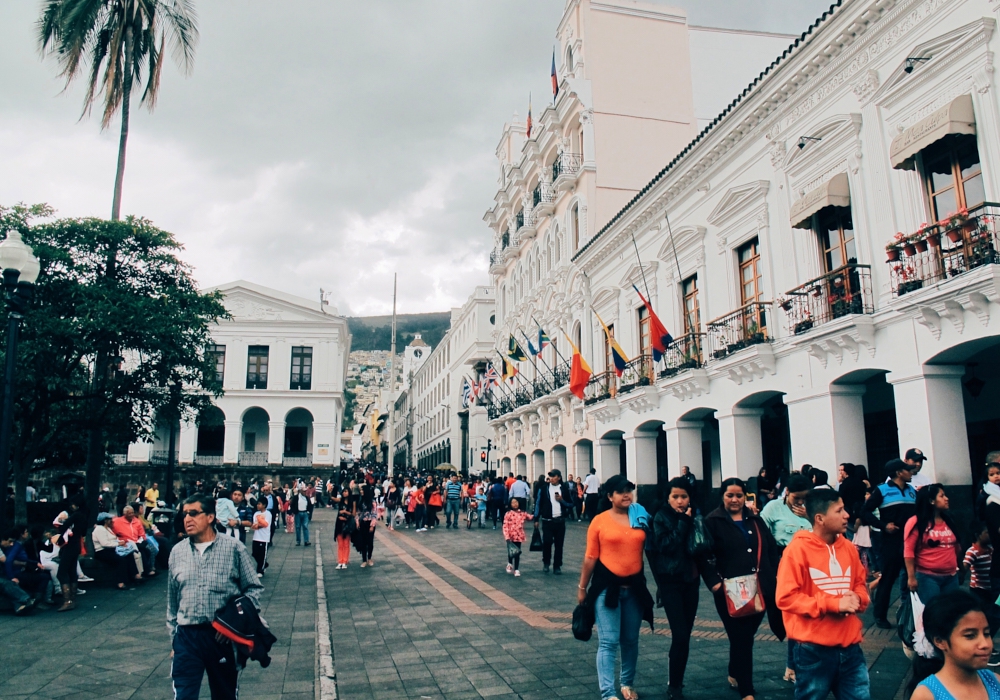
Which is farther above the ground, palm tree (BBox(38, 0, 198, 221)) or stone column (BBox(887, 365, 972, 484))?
palm tree (BBox(38, 0, 198, 221))

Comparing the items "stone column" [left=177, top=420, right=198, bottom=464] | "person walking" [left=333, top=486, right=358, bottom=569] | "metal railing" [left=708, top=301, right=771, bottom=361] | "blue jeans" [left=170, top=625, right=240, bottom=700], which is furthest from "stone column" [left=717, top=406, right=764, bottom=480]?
"stone column" [left=177, top=420, right=198, bottom=464]

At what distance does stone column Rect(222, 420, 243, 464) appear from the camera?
4484 centimetres

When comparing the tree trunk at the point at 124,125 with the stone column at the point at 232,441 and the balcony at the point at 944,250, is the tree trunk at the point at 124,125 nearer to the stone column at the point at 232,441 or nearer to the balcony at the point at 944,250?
the balcony at the point at 944,250

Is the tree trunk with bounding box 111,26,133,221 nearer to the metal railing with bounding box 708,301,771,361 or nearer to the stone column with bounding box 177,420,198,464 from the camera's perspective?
the metal railing with bounding box 708,301,771,361

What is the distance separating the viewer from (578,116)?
2856 cm

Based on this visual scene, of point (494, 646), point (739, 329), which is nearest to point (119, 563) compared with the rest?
point (494, 646)

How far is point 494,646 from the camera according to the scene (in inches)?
282

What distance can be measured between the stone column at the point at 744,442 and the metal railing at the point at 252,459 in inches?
1365

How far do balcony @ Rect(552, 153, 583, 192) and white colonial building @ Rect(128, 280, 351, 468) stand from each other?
22.9m

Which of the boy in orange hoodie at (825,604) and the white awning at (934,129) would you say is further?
the white awning at (934,129)

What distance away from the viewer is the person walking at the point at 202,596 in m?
4.51

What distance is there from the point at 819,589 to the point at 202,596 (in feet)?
11.9

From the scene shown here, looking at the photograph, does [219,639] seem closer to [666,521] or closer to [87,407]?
[666,521]

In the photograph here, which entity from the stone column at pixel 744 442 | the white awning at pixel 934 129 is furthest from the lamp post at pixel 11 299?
the stone column at pixel 744 442
